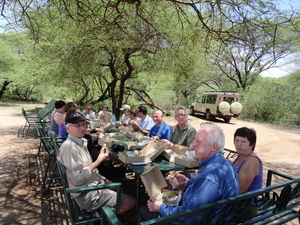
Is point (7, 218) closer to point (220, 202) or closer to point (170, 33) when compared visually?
point (220, 202)

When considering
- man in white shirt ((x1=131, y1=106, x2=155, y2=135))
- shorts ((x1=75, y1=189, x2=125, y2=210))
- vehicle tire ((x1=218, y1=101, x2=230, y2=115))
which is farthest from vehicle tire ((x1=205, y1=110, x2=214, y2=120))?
shorts ((x1=75, y1=189, x2=125, y2=210))

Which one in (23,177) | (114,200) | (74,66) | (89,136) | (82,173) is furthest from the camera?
(74,66)

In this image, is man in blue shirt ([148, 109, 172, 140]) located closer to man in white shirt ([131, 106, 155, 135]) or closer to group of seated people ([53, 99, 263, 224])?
man in white shirt ([131, 106, 155, 135])

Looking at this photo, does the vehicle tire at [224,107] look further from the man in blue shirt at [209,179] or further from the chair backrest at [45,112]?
the man in blue shirt at [209,179]

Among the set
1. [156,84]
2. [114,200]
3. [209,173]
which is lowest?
[114,200]

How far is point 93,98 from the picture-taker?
18.5m

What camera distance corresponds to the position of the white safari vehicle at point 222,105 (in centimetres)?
1468

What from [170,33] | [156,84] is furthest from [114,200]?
[156,84]

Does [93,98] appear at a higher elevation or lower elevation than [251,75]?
lower

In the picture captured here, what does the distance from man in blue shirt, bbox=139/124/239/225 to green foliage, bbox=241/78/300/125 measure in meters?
18.1

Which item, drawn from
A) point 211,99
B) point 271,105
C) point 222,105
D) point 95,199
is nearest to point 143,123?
point 95,199

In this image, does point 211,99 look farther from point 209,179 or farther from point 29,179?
point 209,179

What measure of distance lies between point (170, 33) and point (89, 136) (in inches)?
170

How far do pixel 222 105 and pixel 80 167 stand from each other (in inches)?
538
